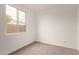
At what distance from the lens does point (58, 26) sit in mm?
1646

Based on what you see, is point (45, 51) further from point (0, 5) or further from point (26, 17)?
point (0, 5)

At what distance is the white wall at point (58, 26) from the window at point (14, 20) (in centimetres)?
25

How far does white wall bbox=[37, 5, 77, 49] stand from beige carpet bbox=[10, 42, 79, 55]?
2.7 inches

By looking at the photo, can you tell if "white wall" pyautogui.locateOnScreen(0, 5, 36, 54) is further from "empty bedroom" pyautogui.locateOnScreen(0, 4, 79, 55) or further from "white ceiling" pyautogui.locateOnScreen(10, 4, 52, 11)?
"white ceiling" pyautogui.locateOnScreen(10, 4, 52, 11)

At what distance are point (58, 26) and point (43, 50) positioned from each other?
17.2 inches

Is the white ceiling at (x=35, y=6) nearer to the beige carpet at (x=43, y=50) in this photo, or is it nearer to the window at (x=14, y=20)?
the window at (x=14, y=20)

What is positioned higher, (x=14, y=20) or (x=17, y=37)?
(x=14, y=20)

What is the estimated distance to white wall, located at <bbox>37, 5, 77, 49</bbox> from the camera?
1575 mm

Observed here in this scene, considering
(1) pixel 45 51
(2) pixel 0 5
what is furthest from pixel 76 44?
(2) pixel 0 5

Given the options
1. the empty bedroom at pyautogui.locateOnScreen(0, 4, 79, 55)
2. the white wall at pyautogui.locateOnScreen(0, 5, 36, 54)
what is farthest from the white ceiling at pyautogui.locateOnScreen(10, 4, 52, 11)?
the white wall at pyautogui.locateOnScreen(0, 5, 36, 54)

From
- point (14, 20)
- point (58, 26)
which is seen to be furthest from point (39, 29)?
point (14, 20)

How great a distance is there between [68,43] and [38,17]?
0.61 m

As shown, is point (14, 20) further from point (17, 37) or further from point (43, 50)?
point (43, 50)

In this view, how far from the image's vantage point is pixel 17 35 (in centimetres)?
163
